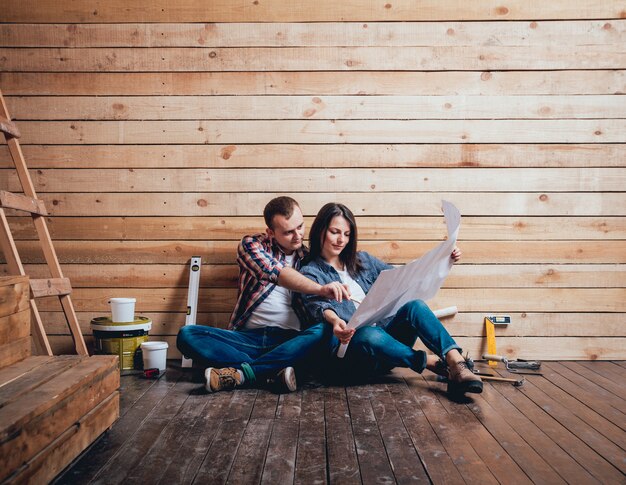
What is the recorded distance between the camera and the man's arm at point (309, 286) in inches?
79.7

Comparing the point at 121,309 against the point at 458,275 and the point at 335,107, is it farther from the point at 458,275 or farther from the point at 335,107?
the point at 458,275

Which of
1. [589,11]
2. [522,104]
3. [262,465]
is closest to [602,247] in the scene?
[522,104]

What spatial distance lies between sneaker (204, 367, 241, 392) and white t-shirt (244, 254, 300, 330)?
316 millimetres

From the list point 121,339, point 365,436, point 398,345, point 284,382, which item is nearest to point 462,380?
point 398,345

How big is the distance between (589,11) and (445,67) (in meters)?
0.76

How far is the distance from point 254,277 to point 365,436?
1006 mm

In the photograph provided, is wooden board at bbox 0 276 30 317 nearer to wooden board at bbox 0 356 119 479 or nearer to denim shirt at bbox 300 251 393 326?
wooden board at bbox 0 356 119 479

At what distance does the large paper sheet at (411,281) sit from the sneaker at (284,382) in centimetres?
34

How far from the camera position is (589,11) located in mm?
2682

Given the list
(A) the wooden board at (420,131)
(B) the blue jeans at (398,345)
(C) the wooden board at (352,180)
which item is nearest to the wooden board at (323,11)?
(A) the wooden board at (420,131)

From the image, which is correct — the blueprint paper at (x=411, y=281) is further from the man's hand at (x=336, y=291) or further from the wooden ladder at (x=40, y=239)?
the wooden ladder at (x=40, y=239)

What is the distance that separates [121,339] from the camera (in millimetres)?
2490

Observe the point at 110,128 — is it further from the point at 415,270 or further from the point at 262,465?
the point at 262,465

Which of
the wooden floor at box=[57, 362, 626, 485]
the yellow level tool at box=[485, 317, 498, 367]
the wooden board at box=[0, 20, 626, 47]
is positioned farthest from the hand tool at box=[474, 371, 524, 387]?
the wooden board at box=[0, 20, 626, 47]
